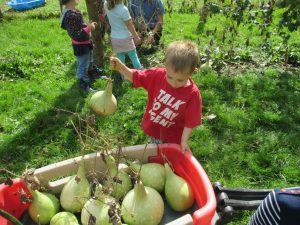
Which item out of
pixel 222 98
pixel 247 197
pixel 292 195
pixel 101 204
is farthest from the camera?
pixel 222 98

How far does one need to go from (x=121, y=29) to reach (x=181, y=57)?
2478 millimetres

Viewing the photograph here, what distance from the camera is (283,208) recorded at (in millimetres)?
1562

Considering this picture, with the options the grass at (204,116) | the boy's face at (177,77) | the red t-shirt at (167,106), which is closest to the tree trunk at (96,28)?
the grass at (204,116)

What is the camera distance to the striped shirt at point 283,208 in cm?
153

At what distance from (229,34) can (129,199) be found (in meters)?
4.80

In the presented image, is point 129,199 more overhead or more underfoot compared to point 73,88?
more overhead

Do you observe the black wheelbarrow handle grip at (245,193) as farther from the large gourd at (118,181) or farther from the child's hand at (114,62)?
the child's hand at (114,62)

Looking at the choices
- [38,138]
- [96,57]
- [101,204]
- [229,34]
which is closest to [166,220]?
[101,204]

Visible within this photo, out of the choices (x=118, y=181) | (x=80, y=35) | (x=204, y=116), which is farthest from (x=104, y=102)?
(x=80, y=35)

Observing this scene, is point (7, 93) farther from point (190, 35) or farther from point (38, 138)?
point (190, 35)

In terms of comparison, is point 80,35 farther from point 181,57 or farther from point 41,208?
point 41,208

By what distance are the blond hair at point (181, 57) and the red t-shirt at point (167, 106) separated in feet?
0.95

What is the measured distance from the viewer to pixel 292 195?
1539 millimetres

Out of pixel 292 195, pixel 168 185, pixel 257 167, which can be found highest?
pixel 292 195
